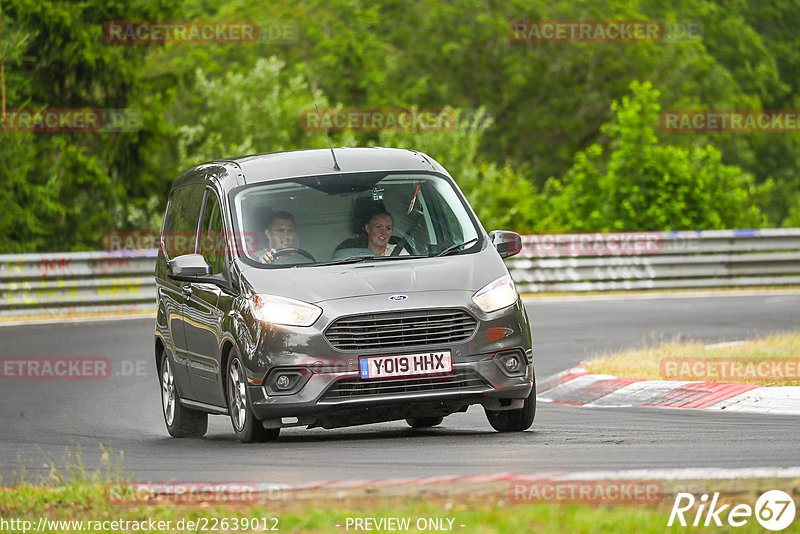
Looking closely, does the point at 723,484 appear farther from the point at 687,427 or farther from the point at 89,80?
the point at 89,80

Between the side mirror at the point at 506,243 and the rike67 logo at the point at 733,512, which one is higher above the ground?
the side mirror at the point at 506,243

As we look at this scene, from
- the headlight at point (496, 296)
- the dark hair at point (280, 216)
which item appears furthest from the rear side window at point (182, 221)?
the headlight at point (496, 296)

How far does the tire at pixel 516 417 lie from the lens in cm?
1005

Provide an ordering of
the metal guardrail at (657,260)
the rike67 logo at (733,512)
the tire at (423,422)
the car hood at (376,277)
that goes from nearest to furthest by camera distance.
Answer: the rike67 logo at (733,512)
the car hood at (376,277)
the tire at (423,422)
the metal guardrail at (657,260)

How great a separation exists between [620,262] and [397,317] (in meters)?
16.4

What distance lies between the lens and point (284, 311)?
9.43 metres

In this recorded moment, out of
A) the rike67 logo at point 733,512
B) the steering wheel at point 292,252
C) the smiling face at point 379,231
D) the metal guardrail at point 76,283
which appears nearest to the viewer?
the rike67 logo at point 733,512

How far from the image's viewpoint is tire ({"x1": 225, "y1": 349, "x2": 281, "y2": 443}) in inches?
383

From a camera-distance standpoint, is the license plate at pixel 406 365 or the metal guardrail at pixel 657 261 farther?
the metal guardrail at pixel 657 261

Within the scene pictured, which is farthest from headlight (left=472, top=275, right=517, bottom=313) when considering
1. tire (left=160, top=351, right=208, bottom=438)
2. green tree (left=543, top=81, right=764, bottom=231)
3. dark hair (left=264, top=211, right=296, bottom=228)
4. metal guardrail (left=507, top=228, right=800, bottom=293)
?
green tree (left=543, top=81, right=764, bottom=231)

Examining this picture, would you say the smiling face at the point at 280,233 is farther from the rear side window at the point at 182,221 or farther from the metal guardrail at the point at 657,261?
the metal guardrail at the point at 657,261

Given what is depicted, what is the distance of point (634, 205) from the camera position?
2961 cm

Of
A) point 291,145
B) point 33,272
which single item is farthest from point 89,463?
point 291,145

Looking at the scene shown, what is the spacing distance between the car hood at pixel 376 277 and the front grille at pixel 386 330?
17cm
